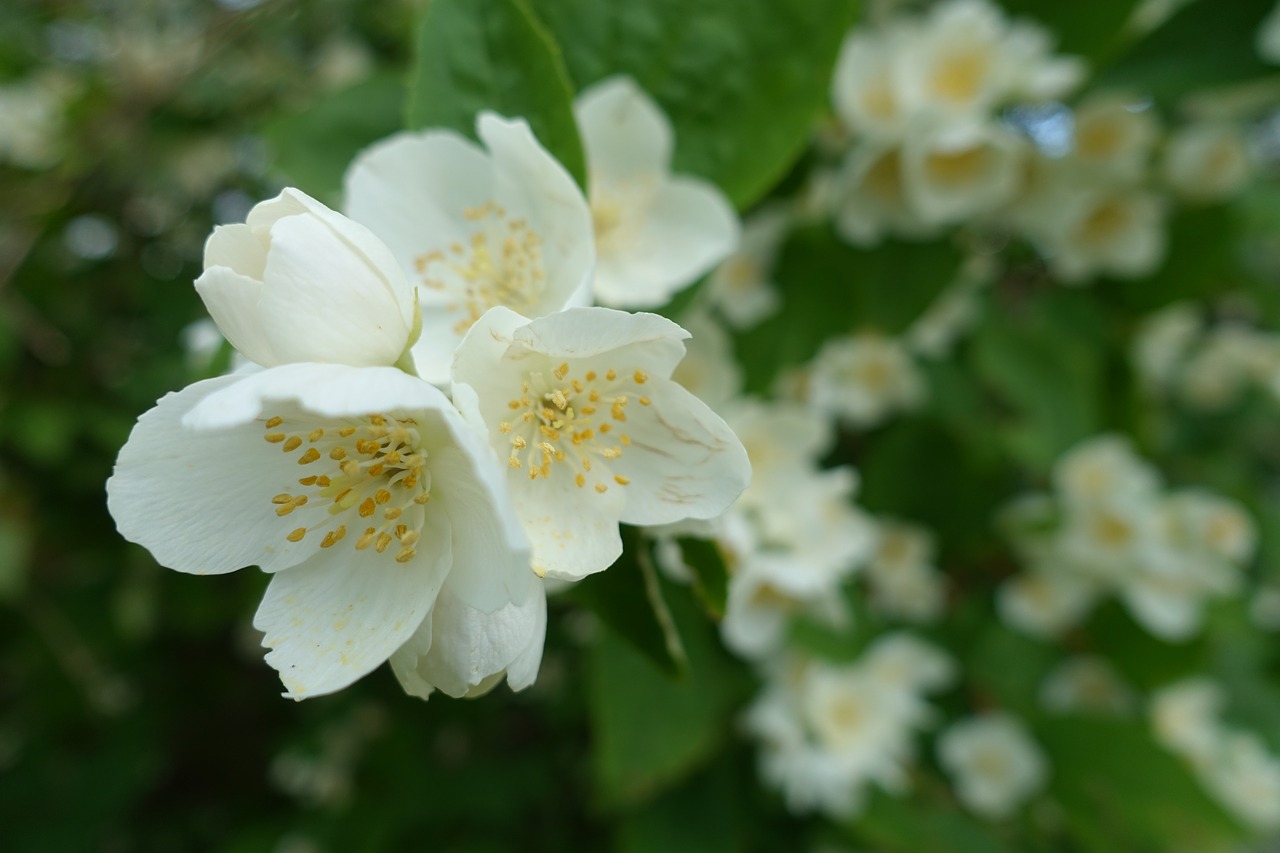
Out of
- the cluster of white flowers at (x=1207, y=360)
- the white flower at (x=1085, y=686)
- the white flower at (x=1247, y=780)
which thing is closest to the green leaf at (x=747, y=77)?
the cluster of white flowers at (x=1207, y=360)

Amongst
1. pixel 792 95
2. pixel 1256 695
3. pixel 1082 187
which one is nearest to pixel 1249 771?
pixel 1256 695

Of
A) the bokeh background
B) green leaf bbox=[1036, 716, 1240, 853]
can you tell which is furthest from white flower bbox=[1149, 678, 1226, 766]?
green leaf bbox=[1036, 716, 1240, 853]

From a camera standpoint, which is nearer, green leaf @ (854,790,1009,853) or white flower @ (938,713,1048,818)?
green leaf @ (854,790,1009,853)

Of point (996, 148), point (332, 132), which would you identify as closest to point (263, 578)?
point (332, 132)

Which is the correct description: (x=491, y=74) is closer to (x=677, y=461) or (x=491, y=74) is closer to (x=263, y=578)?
(x=677, y=461)

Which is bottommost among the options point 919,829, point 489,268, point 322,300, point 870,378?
point 919,829

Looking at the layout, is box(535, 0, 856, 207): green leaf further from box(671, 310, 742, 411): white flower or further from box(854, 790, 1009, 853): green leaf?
box(854, 790, 1009, 853): green leaf

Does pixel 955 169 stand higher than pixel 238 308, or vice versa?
pixel 238 308
